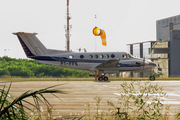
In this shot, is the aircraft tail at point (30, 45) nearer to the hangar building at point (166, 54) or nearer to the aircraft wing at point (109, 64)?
the aircraft wing at point (109, 64)

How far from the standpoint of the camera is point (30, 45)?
1411 inches

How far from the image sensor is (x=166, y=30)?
89.8 meters

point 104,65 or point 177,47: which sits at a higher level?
point 177,47

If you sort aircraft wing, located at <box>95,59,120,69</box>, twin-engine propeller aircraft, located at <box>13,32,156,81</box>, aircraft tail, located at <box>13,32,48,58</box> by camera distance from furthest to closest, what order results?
1. aircraft tail, located at <box>13,32,48,58</box>
2. twin-engine propeller aircraft, located at <box>13,32,156,81</box>
3. aircraft wing, located at <box>95,59,120,69</box>

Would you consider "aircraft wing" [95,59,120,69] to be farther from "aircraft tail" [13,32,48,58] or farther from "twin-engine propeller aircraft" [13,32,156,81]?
"aircraft tail" [13,32,48,58]

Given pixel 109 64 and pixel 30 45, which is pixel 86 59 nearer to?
pixel 109 64

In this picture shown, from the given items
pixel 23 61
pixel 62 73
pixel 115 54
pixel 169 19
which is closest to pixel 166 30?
pixel 169 19

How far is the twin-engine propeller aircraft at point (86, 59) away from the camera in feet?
112

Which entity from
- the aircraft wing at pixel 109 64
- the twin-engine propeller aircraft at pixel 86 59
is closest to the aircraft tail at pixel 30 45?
the twin-engine propeller aircraft at pixel 86 59

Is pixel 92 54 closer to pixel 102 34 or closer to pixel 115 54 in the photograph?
pixel 115 54

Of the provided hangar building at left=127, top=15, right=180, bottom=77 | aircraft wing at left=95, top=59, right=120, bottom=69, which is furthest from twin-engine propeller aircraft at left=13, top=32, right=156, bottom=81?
hangar building at left=127, top=15, right=180, bottom=77

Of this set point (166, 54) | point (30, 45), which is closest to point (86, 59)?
point (30, 45)

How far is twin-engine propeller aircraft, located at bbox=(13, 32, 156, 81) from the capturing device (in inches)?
1350

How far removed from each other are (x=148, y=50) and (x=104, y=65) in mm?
34297
